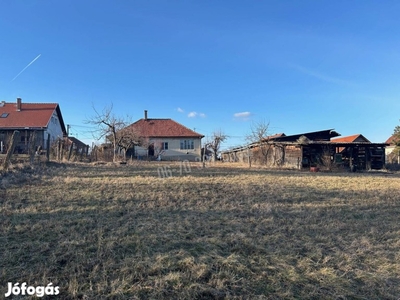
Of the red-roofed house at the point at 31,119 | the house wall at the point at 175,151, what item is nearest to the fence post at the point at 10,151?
the red-roofed house at the point at 31,119

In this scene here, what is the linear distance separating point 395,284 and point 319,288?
2.99 ft

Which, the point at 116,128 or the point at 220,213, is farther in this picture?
the point at 116,128

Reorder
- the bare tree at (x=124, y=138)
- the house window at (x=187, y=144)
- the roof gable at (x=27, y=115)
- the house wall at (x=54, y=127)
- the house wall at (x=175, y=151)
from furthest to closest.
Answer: the house window at (x=187, y=144) → the house wall at (x=175, y=151) → the house wall at (x=54, y=127) → the roof gable at (x=27, y=115) → the bare tree at (x=124, y=138)

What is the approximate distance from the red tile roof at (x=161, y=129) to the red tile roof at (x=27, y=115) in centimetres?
935

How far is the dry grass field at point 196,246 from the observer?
2.58 m

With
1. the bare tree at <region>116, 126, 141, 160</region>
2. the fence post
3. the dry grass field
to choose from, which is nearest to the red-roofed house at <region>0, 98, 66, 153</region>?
the bare tree at <region>116, 126, 141, 160</region>

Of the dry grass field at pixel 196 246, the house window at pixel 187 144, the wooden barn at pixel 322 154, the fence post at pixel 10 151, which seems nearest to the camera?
the dry grass field at pixel 196 246

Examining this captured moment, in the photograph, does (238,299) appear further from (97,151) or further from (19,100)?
(19,100)

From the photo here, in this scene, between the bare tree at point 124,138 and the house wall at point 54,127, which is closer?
the bare tree at point 124,138

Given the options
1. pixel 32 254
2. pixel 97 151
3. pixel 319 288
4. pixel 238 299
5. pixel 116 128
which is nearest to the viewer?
pixel 238 299

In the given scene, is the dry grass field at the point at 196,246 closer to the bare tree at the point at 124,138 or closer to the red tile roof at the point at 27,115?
the bare tree at the point at 124,138

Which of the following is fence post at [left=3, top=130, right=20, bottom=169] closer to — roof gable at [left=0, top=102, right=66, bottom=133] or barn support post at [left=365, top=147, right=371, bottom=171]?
roof gable at [left=0, top=102, right=66, bottom=133]

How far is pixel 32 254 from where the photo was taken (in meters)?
3.08

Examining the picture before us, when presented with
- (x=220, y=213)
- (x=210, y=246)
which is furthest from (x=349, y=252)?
(x=220, y=213)
